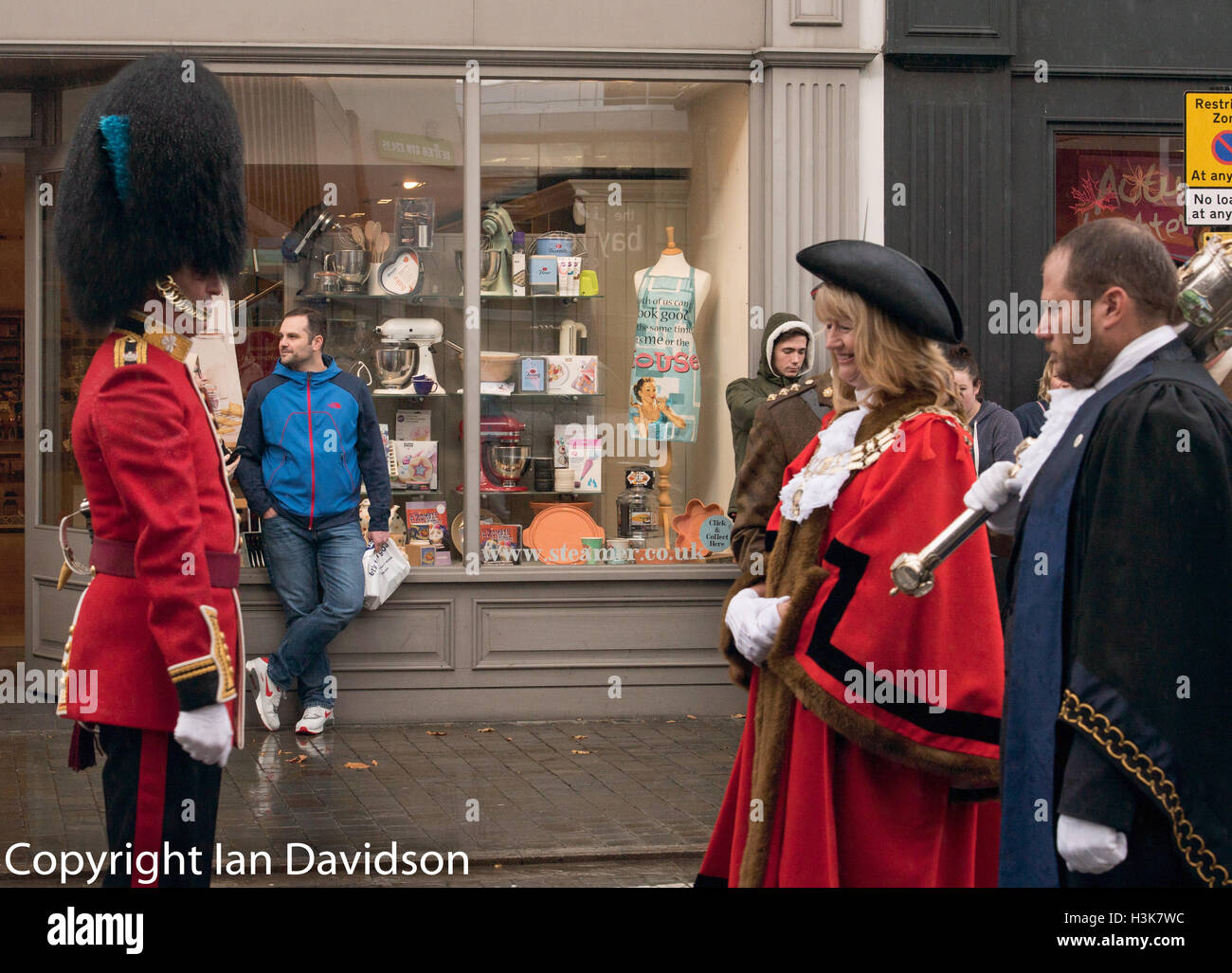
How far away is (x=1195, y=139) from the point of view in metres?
8.57

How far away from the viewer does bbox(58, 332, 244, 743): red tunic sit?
10.8ft

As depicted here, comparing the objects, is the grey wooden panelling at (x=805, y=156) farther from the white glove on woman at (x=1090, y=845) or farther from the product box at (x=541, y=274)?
the white glove on woman at (x=1090, y=845)

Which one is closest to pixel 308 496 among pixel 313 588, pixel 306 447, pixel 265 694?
pixel 306 447

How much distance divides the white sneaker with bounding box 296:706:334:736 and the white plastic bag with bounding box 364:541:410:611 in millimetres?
625

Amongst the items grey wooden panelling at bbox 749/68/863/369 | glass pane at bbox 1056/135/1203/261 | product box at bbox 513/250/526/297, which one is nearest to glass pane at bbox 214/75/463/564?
product box at bbox 513/250/526/297

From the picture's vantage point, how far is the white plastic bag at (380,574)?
786 cm

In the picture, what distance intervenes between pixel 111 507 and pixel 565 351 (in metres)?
5.41

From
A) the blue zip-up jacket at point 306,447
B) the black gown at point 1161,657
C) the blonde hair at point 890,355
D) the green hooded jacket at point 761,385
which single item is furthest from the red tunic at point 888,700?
the blue zip-up jacket at point 306,447

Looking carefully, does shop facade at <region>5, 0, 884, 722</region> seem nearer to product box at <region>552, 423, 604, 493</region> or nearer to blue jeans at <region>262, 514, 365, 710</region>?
product box at <region>552, 423, 604, 493</region>

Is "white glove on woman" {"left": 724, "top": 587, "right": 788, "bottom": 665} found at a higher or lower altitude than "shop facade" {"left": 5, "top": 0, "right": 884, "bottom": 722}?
lower

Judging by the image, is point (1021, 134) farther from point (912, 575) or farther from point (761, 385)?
point (912, 575)

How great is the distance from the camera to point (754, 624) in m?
3.69

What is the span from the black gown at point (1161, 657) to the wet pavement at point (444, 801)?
2.99 meters
